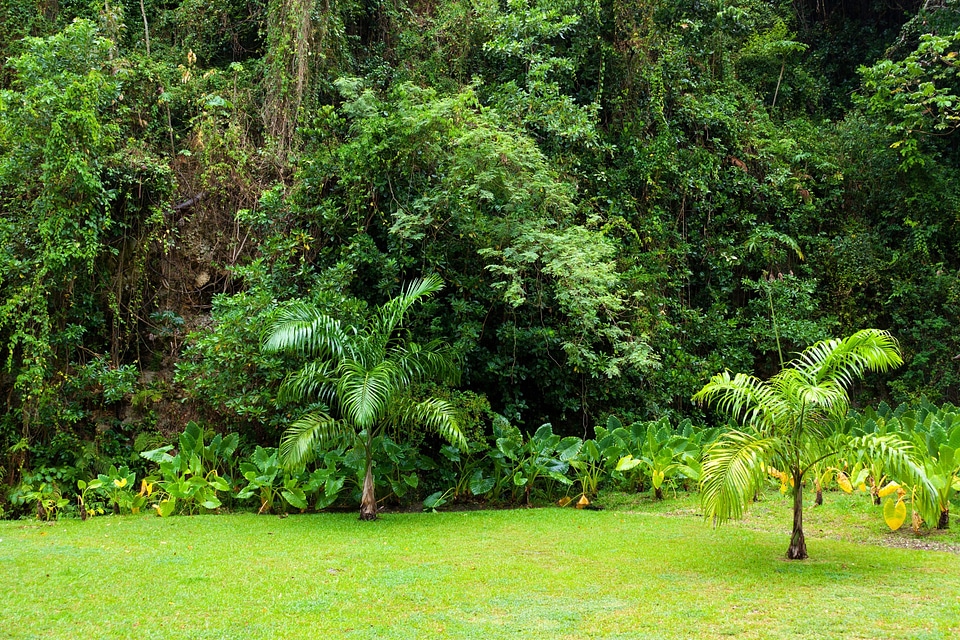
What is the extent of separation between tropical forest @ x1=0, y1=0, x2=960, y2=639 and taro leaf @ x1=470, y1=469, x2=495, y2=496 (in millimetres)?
39

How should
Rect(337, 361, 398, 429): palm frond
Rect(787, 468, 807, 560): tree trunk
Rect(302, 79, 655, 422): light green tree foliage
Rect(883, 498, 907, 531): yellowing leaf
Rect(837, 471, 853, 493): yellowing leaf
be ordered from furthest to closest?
1. Rect(302, 79, 655, 422): light green tree foliage
2. Rect(837, 471, 853, 493): yellowing leaf
3. Rect(337, 361, 398, 429): palm frond
4. Rect(883, 498, 907, 531): yellowing leaf
5. Rect(787, 468, 807, 560): tree trunk

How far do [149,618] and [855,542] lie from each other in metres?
5.85

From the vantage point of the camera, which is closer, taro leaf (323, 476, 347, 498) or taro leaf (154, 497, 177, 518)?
taro leaf (154, 497, 177, 518)

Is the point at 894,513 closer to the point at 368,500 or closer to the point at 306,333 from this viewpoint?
the point at 368,500

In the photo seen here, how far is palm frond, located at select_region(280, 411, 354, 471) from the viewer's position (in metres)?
7.54

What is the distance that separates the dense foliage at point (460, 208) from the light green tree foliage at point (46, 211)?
4cm

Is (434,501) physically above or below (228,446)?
below

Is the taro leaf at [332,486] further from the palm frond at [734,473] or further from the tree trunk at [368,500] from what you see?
the palm frond at [734,473]

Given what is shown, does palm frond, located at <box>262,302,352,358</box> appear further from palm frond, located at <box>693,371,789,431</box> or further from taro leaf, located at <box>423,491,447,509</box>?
palm frond, located at <box>693,371,789,431</box>

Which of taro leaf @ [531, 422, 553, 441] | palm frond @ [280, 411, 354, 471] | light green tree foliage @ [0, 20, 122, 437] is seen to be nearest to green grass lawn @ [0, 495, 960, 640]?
palm frond @ [280, 411, 354, 471]

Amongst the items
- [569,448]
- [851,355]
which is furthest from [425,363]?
[851,355]

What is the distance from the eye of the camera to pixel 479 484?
9.27 m

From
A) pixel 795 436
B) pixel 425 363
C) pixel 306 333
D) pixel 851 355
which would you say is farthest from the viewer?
pixel 425 363

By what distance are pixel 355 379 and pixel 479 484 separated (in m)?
2.50
